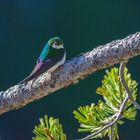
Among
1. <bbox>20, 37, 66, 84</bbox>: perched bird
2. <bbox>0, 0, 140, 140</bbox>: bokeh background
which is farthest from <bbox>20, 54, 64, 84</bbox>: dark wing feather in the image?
<bbox>0, 0, 140, 140</bbox>: bokeh background

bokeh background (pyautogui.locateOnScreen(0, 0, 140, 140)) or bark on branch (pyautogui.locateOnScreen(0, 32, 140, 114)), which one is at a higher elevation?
bokeh background (pyautogui.locateOnScreen(0, 0, 140, 140))

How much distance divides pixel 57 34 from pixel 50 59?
3.77 m

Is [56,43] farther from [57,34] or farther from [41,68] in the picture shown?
[57,34]

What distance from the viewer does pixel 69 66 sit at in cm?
107

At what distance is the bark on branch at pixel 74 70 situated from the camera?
100cm

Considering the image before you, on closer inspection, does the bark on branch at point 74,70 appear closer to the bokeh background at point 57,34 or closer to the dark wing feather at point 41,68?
the dark wing feather at point 41,68

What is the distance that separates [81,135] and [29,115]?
2.05 ft

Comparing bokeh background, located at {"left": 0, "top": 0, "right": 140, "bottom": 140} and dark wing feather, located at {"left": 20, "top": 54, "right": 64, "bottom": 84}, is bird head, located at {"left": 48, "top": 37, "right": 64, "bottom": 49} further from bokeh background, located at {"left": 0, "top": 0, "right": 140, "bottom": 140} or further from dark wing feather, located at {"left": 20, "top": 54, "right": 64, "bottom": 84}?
bokeh background, located at {"left": 0, "top": 0, "right": 140, "bottom": 140}

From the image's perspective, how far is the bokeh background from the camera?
187 inches

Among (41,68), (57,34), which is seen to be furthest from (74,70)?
(57,34)

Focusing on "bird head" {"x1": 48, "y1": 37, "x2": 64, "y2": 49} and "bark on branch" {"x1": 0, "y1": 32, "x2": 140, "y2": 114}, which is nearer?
"bark on branch" {"x1": 0, "y1": 32, "x2": 140, "y2": 114}

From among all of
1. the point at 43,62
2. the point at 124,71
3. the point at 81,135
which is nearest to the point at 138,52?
the point at 124,71

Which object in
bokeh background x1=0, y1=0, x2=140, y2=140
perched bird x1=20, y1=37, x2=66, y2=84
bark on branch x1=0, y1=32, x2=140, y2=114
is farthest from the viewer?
bokeh background x1=0, y1=0, x2=140, y2=140

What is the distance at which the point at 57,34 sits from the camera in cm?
494
